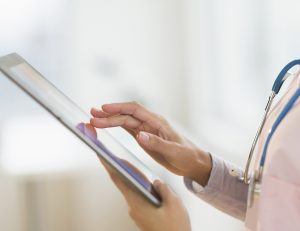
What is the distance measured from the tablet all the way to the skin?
19 millimetres

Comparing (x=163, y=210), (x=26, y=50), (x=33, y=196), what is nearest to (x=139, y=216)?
(x=163, y=210)

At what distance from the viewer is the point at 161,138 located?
0.79m

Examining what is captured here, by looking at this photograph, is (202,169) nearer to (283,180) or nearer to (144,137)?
(144,137)

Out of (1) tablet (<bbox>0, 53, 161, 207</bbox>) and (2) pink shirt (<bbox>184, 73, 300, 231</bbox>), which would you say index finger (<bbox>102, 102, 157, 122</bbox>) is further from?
(2) pink shirt (<bbox>184, 73, 300, 231</bbox>)

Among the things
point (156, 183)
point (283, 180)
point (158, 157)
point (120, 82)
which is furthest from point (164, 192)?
point (120, 82)

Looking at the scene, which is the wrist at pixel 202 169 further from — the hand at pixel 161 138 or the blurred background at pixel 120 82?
the blurred background at pixel 120 82

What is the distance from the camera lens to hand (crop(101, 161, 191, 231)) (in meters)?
0.71

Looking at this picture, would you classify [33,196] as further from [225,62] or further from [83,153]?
[225,62]

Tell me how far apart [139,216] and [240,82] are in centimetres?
86

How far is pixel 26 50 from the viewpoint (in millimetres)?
1390

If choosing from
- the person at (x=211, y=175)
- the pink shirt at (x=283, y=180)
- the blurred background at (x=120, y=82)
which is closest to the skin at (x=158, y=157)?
the person at (x=211, y=175)

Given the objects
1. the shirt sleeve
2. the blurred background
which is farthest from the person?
the blurred background

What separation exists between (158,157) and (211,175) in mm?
108

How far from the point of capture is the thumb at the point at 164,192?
725mm
